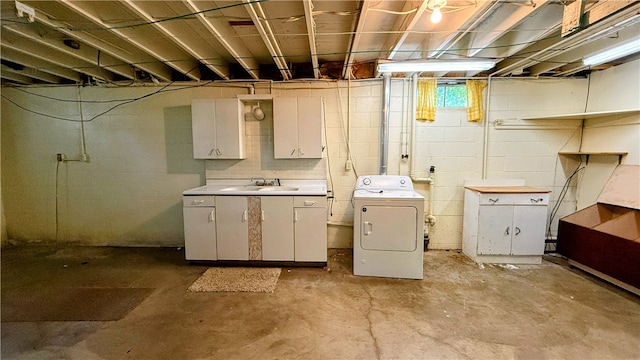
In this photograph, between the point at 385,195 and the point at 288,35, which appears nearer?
the point at 288,35

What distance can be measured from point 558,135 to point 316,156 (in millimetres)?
3236

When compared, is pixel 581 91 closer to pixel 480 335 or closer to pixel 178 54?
pixel 480 335

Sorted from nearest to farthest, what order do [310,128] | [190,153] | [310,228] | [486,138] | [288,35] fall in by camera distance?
[288,35] → [310,228] → [310,128] → [486,138] → [190,153]

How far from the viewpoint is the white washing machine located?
2.92 m

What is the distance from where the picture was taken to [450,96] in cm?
371

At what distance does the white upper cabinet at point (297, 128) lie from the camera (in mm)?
3424

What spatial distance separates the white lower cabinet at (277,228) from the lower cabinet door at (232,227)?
217 millimetres

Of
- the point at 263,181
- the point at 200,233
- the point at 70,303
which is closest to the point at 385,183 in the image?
the point at 263,181

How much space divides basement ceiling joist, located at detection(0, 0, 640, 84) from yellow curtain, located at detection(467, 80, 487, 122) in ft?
0.41

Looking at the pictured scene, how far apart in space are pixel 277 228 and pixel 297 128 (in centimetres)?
127

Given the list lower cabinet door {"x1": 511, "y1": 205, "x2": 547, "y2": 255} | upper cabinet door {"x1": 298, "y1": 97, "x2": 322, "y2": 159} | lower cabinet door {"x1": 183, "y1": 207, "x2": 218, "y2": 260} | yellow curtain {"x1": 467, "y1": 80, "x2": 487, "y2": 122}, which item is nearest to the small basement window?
yellow curtain {"x1": 467, "y1": 80, "x2": 487, "y2": 122}

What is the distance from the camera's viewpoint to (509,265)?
331 cm

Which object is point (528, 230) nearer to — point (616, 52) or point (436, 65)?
point (616, 52)

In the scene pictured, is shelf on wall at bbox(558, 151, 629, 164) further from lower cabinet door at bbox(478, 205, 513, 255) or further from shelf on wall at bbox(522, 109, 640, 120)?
lower cabinet door at bbox(478, 205, 513, 255)
